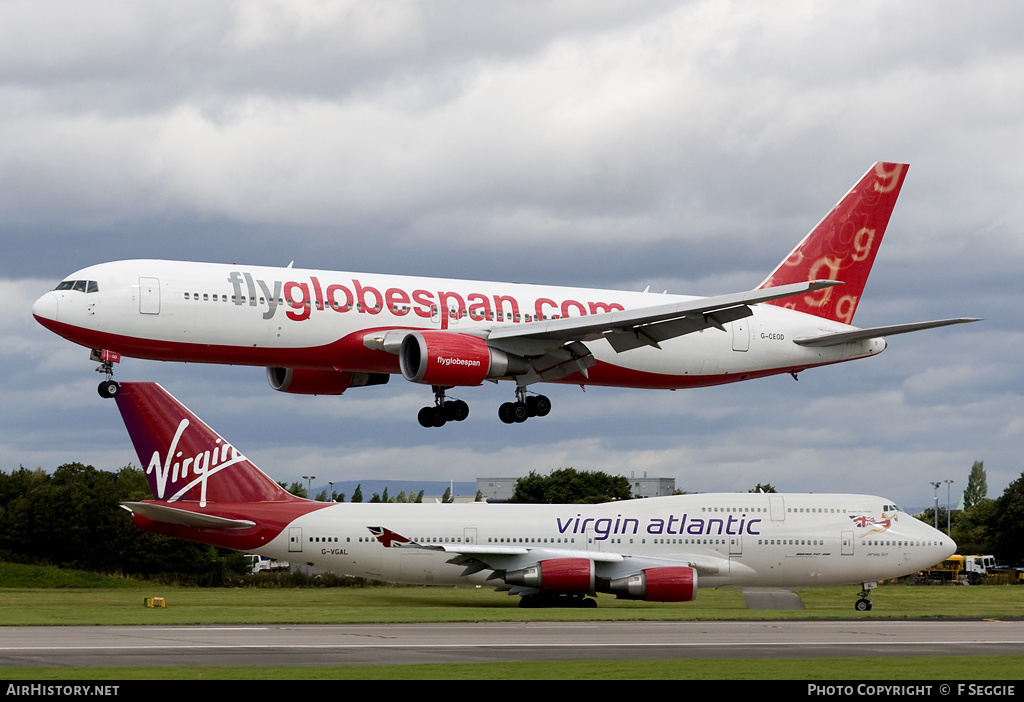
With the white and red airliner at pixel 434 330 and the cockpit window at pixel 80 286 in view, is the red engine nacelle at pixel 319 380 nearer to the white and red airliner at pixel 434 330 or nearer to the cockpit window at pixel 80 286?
the white and red airliner at pixel 434 330

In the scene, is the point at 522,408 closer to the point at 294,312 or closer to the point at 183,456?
the point at 294,312

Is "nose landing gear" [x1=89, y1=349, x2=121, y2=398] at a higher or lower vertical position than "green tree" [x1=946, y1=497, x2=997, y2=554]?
higher

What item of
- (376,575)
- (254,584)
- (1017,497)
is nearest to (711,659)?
(376,575)

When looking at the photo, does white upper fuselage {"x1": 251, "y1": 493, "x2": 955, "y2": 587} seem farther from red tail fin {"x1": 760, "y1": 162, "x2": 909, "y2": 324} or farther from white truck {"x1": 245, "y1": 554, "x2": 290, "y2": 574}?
white truck {"x1": 245, "y1": 554, "x2": 290, "y2": 574}

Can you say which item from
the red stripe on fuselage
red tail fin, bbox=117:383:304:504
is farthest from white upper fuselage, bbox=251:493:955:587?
the red stripe on fuselage

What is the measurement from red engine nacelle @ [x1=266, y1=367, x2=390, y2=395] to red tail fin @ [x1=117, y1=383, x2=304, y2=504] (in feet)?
69.9

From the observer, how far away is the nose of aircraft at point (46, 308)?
1670 inches

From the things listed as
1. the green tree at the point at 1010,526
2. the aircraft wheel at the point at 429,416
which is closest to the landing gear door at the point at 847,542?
the aircraft wheel at the point at 429,416

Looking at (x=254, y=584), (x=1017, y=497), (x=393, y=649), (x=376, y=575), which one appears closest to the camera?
(x=393, y=649)

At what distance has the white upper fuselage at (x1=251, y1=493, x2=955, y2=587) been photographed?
67875mm

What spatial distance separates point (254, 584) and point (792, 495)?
1670 inches

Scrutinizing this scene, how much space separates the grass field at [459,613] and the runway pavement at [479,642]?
2.55 metres

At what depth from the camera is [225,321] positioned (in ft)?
142

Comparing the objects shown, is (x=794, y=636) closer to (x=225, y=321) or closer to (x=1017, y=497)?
(x=225, y=321)
